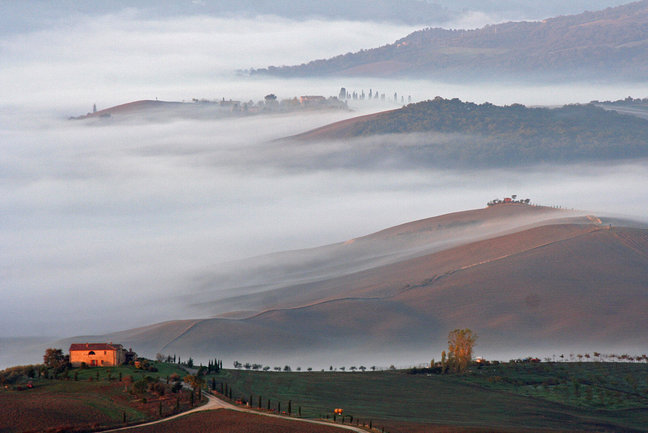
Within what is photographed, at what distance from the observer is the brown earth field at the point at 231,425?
75188 millimetres

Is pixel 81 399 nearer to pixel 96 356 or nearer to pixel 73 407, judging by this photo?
pixel 73 407

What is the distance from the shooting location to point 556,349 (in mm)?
163375

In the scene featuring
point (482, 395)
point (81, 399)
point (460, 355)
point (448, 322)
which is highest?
point (448, 322)

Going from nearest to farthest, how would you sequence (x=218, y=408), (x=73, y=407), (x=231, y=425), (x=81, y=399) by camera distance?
(x=231, y=425)
(x=73, y=407)
(x=218, y=408)
(x=81, y=399)

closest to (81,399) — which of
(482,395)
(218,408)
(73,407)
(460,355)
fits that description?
(73,407)

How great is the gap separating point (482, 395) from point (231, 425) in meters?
33.2

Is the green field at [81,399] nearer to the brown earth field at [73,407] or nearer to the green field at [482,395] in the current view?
the brown earth field at [73,407]

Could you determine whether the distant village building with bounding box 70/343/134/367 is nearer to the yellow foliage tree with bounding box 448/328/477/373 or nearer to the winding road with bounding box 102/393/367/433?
the winding road with bounding box 102/393/367/433

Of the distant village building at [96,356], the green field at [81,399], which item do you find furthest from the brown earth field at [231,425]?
the distant village building at [96,356]

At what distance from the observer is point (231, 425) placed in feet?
250

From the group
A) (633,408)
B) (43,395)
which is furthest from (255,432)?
(633,408)

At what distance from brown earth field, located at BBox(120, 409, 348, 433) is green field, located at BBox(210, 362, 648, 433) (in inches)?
225

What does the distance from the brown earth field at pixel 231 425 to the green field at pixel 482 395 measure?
5704 millimetres

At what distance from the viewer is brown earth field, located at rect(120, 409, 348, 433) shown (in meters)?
75.2
